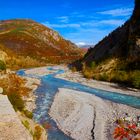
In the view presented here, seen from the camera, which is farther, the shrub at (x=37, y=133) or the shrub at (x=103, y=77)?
the shrub at (x=103, y=77)

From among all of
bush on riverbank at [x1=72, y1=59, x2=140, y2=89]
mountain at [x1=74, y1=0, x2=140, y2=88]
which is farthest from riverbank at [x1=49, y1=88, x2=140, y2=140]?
mountain at [x1=74, y1=0, x2=140, y2=88]

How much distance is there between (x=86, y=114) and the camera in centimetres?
3541

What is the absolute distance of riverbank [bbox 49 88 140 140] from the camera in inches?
1124

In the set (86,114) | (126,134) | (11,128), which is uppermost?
(11,128)

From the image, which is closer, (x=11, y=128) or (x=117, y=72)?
(x=11, y=128)

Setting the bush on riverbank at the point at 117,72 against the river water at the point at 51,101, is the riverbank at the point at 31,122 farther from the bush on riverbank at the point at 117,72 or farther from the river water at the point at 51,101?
the bush on riverbank at the point at 117,72

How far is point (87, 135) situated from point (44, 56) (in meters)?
168

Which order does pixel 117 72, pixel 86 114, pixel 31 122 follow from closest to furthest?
pixel 31 122, pixel 86 114, pixel 117 72

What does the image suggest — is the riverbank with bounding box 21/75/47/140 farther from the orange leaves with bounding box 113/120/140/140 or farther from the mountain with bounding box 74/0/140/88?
the mountain with bounding box 74/0/140/88

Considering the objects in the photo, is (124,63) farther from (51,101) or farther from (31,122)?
(31,122)

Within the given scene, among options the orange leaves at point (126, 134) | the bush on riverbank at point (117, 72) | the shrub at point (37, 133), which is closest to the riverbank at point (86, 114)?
the orange leaves at point (126, 134)

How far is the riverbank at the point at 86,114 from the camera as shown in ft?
93.7

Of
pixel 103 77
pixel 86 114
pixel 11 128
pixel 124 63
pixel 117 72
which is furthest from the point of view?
pixel 124 63

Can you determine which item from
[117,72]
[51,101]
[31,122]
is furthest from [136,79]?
[31,122]
